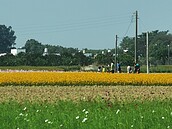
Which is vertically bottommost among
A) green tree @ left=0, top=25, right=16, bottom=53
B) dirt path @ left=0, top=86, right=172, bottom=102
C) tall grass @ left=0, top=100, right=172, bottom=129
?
tall grass @ left=0, top=100, right=172, bottom=129

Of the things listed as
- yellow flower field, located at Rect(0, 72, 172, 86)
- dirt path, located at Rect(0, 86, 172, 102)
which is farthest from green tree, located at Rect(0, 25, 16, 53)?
dirt path, located at Rect(0, 86, 172, 102)

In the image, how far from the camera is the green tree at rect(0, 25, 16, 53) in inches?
5420

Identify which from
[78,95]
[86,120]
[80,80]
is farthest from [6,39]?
[86,120]

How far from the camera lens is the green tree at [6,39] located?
137675 millimetres

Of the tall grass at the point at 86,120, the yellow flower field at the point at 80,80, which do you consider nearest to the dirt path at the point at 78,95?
the tall grass at the point at 86,120

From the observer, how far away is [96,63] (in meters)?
81.6

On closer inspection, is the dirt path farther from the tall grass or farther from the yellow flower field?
the yellow flower field

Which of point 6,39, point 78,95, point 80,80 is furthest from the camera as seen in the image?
point 6,39

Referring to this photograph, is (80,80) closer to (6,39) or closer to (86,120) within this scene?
(86,120)

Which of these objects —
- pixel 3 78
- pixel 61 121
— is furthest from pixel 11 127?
pixel 3 78

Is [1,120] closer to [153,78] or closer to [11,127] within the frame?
[11,127]

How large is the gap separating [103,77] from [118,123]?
2059 centimetres

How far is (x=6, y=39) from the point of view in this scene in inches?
5689

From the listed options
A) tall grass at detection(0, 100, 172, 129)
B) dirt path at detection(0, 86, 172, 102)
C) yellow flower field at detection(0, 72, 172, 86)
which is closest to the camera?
tall grass at detection(0, 100, 172, 129)
